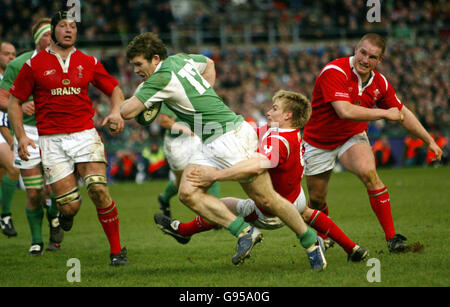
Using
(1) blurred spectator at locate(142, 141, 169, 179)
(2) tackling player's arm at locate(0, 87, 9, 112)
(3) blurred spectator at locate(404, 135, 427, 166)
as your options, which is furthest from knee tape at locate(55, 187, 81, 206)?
(3) blurred spectator at locate(404, 135, 427, 166)

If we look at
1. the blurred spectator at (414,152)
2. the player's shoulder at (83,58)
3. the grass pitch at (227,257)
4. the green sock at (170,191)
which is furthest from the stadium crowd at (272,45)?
the player's shoulder at (83,58)

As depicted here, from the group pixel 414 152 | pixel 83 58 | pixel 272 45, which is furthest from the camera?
pixel 272 45

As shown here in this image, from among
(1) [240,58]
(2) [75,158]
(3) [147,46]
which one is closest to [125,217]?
(2) [75,158]

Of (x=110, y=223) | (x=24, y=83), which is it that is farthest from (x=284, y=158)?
(x=24, y=83)

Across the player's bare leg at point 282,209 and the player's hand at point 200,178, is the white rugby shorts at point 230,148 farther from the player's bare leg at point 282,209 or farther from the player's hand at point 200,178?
the player's bare leg at point 282,209

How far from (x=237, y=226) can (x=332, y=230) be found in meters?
1.00

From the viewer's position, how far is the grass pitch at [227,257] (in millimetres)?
5750

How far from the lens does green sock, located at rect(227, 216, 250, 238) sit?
19.7ft

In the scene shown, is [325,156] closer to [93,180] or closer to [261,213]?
[261,213]

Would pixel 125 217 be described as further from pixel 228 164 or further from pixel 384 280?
pixel 384 280

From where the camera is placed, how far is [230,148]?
19.7 feet
